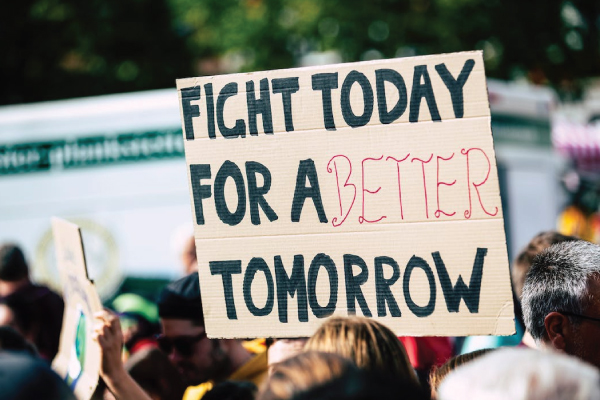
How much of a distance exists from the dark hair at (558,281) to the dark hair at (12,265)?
347cm

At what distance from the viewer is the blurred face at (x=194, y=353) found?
11.3 feet

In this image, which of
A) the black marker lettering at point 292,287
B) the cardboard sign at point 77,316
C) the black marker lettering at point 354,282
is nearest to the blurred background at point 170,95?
the cardboard sign at point 77,316

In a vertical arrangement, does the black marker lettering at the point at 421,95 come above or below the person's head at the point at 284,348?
above

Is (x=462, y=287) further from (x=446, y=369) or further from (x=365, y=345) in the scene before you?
(x=365, y=345)

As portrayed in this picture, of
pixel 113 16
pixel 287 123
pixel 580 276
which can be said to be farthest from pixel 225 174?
pixel 113 16

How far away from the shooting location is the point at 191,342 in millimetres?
3500

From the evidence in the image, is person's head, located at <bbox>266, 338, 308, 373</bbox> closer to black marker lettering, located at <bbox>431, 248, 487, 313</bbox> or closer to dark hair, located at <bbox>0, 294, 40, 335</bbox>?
black marker lettering, located at <bbox>431, 248, 487, 313</bbox>

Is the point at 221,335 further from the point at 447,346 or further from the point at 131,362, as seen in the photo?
the point at 447,346

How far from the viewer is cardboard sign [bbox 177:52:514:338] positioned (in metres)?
2.54

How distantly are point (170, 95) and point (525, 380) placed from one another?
6836 mm

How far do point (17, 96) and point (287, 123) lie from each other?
48.5ft

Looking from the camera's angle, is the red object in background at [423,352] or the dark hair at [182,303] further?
the red object in background at [423,352]

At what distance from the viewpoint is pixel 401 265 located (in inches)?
102

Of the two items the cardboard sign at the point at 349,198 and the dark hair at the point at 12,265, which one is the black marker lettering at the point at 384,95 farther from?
the dark hair at the point at 12,265
